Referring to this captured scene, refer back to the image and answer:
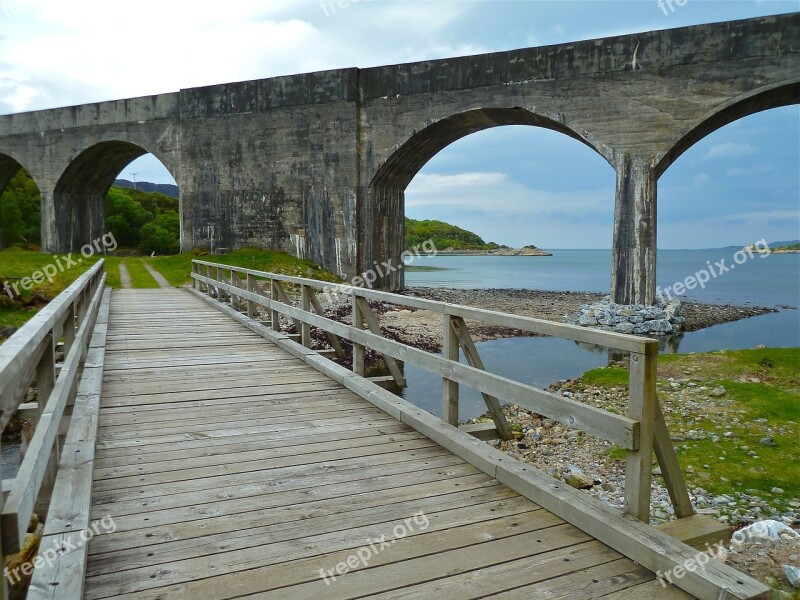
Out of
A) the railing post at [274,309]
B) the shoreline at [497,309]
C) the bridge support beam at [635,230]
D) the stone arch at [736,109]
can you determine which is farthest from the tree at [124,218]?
the railing post at [274,309]

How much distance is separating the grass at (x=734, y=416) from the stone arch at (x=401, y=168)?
28.2ft

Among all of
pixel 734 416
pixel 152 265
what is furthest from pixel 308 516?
pixel 152 265

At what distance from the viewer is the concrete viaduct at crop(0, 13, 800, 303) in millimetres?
16078

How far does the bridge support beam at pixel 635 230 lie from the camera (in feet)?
54.6

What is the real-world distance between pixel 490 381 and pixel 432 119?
56.1 feet

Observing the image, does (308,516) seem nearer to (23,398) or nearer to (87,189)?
(23,398)

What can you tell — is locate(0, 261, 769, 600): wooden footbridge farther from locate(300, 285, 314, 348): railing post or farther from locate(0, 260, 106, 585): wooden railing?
locate(300, 285, 314, 348): railing post

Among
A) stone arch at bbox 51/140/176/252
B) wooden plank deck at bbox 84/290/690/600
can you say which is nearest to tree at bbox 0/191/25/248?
stone arch at bbox 51/140/176/252

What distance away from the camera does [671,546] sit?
2.47m

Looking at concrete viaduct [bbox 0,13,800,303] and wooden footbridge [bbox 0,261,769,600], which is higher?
concrete viaduct [bbox 0,13,800,303]

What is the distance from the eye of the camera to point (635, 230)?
16812 millimetres

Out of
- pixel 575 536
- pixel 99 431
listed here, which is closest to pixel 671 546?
pixel 575 536

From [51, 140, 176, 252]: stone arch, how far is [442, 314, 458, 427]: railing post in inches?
918

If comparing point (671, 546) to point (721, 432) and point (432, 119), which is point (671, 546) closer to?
point (721, 432)
